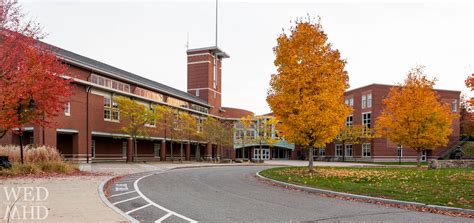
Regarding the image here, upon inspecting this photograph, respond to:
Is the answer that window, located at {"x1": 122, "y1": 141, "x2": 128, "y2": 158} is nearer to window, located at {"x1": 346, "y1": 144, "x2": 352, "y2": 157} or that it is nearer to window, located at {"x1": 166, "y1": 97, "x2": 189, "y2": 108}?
window, located at {"x1": 166, "y1": 97, "x2": 189, "y2": 108}

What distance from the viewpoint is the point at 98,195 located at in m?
12.2

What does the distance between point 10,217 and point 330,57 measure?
700 inches

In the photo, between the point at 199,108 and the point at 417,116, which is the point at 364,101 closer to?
the point at 199,108

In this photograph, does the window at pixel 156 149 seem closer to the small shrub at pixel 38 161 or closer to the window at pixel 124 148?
the window at pixel 124 148

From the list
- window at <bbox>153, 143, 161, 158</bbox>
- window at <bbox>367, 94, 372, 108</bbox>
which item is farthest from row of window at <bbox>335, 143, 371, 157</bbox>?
window at <bbox>153, 143, 161, 158</bbox>

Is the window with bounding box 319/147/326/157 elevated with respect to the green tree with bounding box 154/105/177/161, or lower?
lower

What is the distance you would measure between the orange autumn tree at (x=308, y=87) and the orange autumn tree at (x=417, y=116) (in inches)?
398

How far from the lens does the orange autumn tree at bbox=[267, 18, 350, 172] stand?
20625 millimetres

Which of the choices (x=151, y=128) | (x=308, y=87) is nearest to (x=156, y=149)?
(x=151, y=128)

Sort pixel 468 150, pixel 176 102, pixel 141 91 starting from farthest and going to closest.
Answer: pixel 468 150 < pixel 176 102 < pixel 141 91

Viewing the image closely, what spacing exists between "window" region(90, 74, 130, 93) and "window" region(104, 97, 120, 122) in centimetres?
163

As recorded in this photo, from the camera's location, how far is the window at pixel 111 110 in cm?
4058

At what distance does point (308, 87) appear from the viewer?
69.5ft

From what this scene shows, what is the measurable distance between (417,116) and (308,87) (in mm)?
12660
